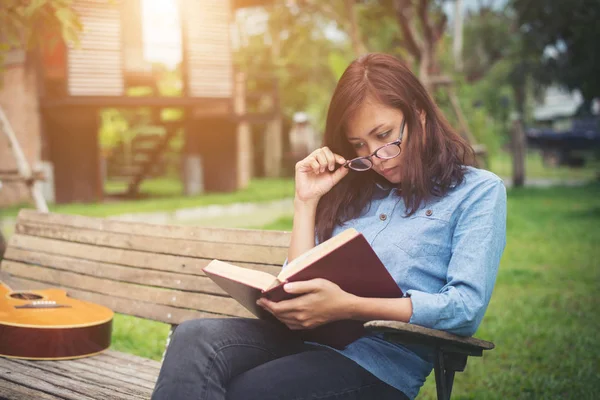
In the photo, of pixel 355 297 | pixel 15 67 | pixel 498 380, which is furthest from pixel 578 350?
pixel 15 67

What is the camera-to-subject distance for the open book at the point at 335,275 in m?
2.10

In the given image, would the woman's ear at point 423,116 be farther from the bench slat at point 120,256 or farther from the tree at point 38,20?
the tree at point 38,20

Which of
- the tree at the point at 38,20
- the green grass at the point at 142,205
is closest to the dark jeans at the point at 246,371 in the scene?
the tree at the point at 38,20

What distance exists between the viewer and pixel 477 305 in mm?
2248

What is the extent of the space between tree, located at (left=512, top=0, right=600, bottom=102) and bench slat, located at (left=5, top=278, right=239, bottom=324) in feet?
33.1

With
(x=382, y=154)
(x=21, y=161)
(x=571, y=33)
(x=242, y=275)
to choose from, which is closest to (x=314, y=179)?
(x=382, y=154)

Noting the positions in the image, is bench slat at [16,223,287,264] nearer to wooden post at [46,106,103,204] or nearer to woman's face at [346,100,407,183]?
woman's face at [346,100,407,183]

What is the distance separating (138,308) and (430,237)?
5.83 feet

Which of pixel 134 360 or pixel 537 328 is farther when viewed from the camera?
pixel 537 328

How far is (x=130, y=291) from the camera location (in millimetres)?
3695

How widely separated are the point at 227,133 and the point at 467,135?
337 inches

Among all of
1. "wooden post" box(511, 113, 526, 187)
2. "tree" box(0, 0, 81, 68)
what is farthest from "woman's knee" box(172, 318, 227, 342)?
"wooden post" box(511, 113, 526, 187)

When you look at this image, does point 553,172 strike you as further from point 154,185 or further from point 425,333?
point 425,333

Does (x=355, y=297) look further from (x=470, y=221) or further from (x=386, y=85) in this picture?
(x=386, y=85)
